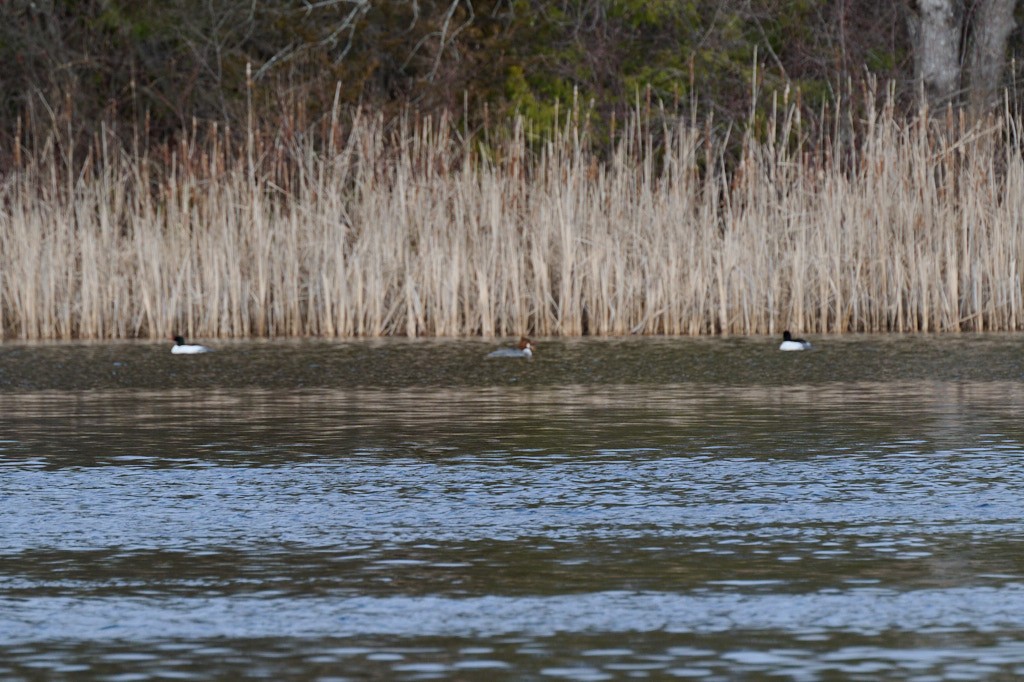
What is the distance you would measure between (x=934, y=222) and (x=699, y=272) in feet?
5.60

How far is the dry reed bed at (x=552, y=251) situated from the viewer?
1392cm

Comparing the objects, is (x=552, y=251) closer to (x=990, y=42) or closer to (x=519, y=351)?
(x=519, y=351)

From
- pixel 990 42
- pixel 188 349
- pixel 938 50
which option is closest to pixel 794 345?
pixel 188 349

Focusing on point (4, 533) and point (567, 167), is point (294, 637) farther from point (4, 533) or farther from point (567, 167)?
point (567, 167)

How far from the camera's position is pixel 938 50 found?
68.9ft

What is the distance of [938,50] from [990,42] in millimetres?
681

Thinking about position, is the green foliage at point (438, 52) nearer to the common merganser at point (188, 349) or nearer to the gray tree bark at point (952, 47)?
the gray tree bark at point (952, 47)

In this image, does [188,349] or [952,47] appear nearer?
[188,349]

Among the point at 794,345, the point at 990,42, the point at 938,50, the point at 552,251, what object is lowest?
the point at 794,345

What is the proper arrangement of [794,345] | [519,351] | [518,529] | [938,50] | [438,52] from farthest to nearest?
[438,52]
[938,50]
[794,345]
[519,351]
[518,529]

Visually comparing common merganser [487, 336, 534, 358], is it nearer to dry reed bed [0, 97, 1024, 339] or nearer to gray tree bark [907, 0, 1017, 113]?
dry reed bed [0, 97, 1024, 339]

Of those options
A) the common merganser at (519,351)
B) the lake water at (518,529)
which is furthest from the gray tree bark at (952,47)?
the lake water at (518,529)

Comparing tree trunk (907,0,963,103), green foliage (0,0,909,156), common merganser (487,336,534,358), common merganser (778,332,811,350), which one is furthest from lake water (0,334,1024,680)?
green foliage (0,0,909,156)

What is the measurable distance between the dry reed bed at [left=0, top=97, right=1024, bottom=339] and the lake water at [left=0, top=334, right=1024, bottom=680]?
3254 millimetres
